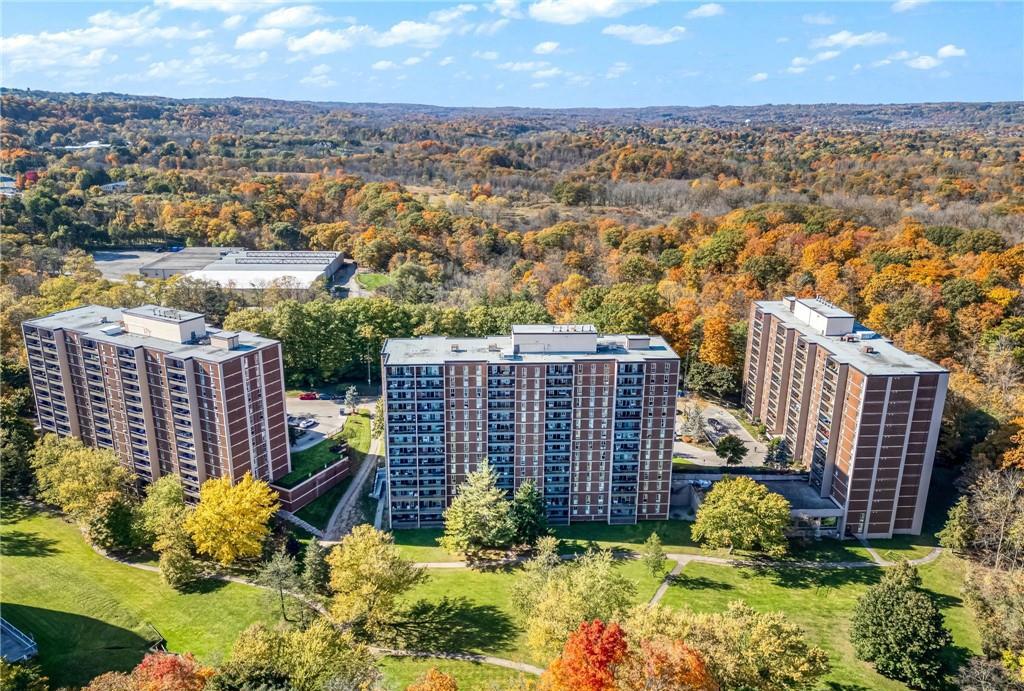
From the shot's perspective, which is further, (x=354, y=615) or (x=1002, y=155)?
(x=1002, y=155)

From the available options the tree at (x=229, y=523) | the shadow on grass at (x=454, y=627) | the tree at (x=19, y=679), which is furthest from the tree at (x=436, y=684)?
the tree at (x=229, y=523)

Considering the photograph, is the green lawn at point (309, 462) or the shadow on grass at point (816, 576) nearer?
the shadow on grass at point (816, 576)

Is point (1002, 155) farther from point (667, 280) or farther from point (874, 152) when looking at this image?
point (667, 280)

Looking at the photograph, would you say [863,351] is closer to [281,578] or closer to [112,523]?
[281,578]

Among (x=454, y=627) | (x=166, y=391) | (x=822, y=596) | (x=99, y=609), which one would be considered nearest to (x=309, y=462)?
(x=166, y=391)

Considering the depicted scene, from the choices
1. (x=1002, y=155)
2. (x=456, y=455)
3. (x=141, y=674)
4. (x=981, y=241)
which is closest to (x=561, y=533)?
(x=456, y=455)

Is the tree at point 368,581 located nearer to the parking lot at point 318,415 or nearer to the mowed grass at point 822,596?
the mowed grass at point 822,596
